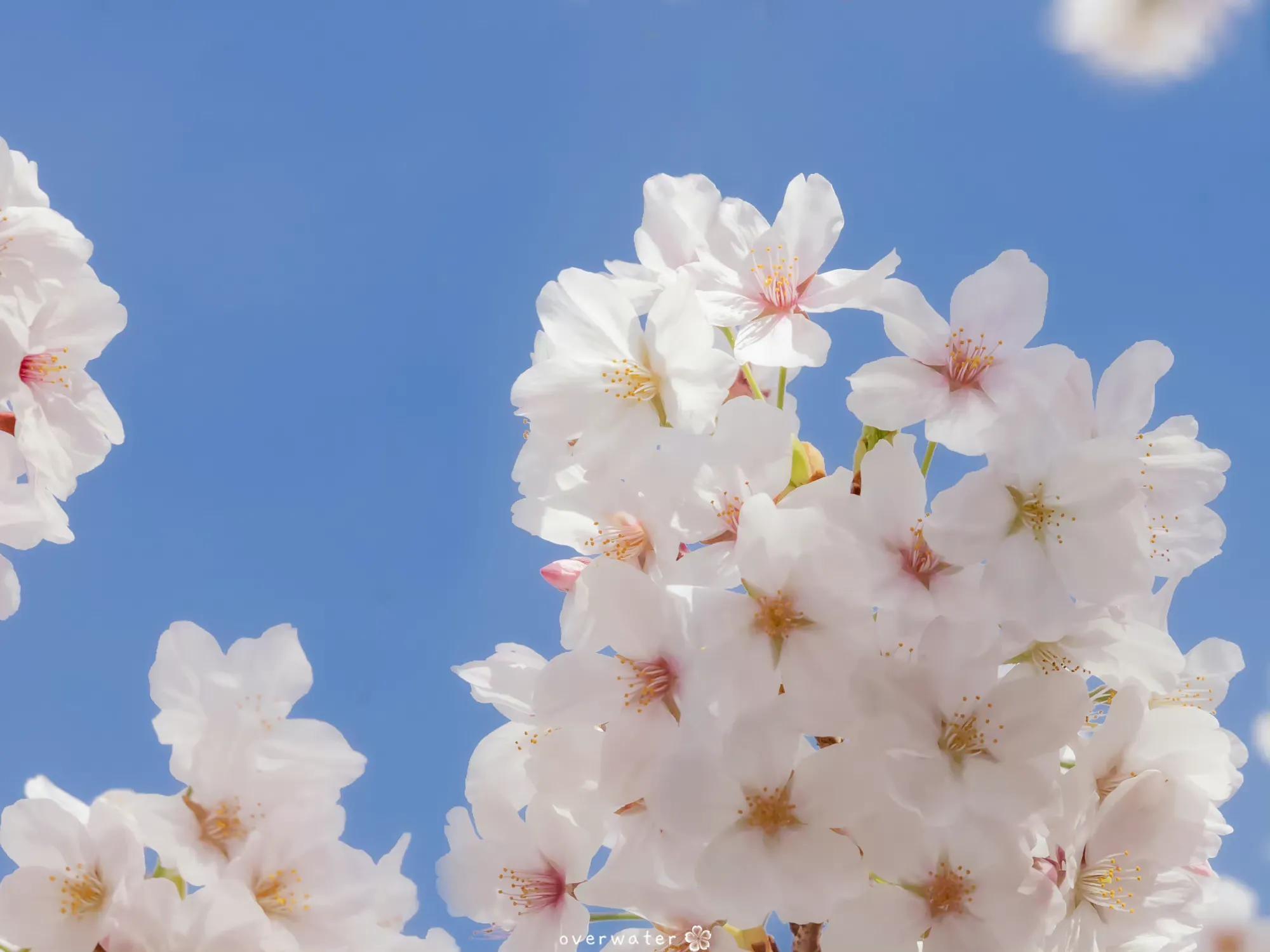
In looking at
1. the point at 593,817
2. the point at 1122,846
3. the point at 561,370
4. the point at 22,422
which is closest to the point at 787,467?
the point at 561,370

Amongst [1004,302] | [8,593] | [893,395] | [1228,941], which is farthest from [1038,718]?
[1228,941]

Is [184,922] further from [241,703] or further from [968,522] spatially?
[968,522]

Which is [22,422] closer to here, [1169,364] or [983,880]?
[983,880]

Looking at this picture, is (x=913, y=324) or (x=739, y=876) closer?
(x=739, y=876)

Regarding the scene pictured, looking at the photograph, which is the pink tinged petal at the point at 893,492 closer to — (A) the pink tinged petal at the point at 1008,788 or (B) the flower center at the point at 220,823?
(A) the pink tinged petal at the point at 1008,788

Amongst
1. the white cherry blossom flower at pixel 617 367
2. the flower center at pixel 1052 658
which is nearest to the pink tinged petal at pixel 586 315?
the white cherry blossom flower at pixel 617 367

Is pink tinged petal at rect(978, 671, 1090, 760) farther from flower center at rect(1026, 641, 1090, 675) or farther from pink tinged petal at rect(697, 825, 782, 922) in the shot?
pink tinged petal at rect(697, 825, 782, 922)
